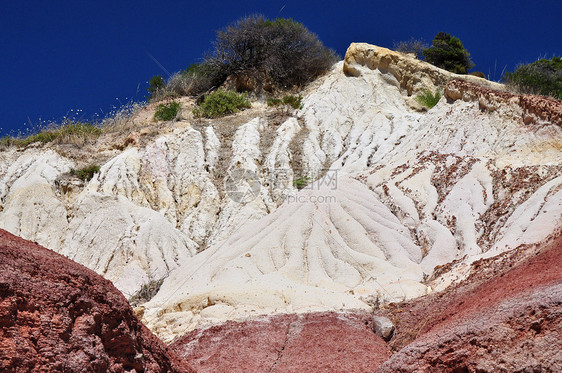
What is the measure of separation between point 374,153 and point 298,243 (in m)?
7.60

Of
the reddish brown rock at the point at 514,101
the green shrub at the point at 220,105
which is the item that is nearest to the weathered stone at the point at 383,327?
the reddish brown rock at the point at 514,101

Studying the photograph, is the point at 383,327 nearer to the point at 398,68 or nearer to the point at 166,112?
the point at 166,112

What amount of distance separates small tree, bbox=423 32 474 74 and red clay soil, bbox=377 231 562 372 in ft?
75.2

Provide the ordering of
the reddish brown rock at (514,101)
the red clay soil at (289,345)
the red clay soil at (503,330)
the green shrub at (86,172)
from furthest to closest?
the green shrub at (86,172) < the reddish brown rock at (514,101) < the red clay soil at (289,345) < the red clay soil at (503,330)

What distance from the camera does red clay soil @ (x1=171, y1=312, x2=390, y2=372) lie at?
6.87 meters

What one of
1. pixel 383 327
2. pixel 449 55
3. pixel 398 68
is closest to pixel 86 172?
pixel 398 68

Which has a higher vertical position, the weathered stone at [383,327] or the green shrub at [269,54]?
the green shrub at [269,54]

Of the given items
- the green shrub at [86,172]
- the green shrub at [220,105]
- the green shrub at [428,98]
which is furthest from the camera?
the green shrub at [220,105]

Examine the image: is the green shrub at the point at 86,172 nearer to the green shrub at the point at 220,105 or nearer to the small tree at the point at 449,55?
the green shrub at the point at 220,105

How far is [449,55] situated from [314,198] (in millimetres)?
17388

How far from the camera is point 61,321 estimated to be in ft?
13.9

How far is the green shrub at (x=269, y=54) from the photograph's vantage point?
25.9m

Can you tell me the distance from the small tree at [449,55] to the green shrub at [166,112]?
12.3 m

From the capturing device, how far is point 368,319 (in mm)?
8430
